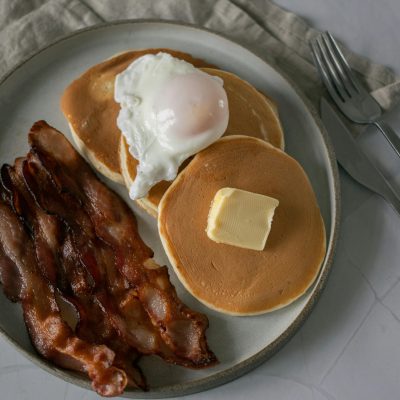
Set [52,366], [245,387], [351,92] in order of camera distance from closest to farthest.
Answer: [52,366]
[245,387]
[351,92]

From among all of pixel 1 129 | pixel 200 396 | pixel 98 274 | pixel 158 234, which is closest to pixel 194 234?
pixel 158 234

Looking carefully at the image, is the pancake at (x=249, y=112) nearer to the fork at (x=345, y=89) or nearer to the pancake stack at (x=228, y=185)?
the pancake stack at (x=228, y=185)

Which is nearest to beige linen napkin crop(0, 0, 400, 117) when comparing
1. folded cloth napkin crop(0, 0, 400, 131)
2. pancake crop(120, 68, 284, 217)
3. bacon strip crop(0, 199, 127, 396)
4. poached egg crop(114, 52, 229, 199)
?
folded cloth napkin crop(0, 0, 400, 131)

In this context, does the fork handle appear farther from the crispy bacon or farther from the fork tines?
the crispy bacon

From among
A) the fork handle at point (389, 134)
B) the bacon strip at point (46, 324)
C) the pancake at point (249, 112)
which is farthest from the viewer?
the fork handle at point (389, 134)

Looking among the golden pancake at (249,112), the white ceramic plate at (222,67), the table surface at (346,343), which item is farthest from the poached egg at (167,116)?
the table surface at (346,343)

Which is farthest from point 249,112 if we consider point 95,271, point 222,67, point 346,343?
point 346,343

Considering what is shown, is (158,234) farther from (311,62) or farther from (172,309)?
(311,62)
